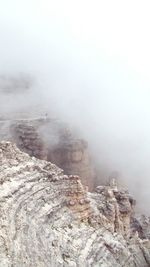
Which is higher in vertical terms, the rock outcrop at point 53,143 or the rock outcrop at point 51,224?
the rock outcrop at point 53,143

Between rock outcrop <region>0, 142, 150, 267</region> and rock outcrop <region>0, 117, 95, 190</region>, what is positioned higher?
rock outcrop <region>0, 117, 95, 190</region>

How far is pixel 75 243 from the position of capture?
58.2 ft

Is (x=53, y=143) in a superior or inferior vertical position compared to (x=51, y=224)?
superior

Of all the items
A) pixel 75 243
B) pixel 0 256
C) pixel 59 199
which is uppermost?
pixel 59 199

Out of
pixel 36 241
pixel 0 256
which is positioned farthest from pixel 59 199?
pixel 0 256

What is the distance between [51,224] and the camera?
17.4 m

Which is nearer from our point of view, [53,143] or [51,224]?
[51,224]

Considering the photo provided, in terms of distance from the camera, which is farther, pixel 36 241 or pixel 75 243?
pixel 75 243

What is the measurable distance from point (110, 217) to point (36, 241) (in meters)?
7.98

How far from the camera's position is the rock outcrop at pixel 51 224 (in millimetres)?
14875

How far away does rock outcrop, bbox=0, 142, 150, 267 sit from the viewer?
1488cm

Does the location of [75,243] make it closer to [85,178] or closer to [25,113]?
[85,178]

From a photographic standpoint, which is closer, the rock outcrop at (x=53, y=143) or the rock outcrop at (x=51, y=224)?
the rock outcrop at (x=51, y=224)

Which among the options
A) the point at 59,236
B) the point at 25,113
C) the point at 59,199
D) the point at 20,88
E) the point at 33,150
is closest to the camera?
the point at 59,236
